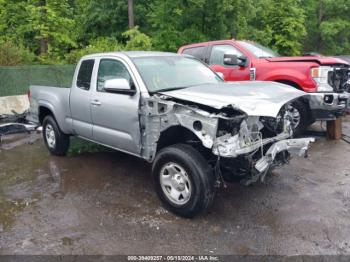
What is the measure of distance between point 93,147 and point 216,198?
3.50 m

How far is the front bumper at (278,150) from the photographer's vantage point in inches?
161

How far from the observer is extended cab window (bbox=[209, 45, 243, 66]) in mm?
8461

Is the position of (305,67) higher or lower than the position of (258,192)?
higher

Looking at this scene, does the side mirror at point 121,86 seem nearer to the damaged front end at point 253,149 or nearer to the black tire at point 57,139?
the damaged front end at point 253,149

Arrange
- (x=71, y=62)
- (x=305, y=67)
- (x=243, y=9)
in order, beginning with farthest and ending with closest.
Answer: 1. (x=243, y=9)
2. (x=71, y=62)
3. (x=305, y=67)

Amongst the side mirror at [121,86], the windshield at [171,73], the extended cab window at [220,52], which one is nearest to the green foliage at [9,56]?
the extended cab window at [220,52]

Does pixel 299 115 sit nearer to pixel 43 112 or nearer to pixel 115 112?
pixel 115 112

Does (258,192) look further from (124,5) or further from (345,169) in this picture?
(124,5)

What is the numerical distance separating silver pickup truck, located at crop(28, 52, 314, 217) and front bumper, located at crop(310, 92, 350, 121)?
228 cm

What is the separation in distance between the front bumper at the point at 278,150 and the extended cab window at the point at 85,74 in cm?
301

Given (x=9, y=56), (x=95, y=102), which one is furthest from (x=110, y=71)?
(x=9, y=56)

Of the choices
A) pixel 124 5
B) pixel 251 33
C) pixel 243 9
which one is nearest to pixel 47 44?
pixel 124 5

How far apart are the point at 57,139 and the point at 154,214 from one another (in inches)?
123

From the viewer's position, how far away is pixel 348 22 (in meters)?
33.6
